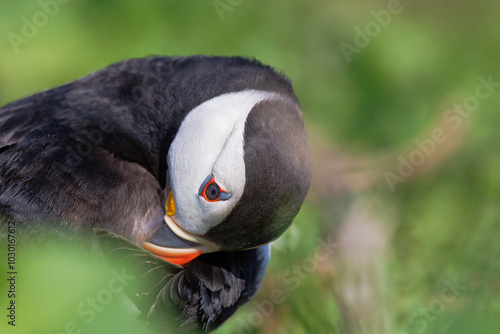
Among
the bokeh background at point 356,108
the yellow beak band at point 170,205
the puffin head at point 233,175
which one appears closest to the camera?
the puffin head at point 233,175

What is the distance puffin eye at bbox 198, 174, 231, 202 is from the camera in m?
2.77

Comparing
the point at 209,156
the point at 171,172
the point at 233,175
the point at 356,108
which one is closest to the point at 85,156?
the point at 171,172

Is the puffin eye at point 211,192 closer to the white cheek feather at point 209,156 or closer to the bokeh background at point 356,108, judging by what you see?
the white cheek feather at point 209,156

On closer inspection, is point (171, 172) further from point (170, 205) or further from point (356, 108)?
point (356, 108)

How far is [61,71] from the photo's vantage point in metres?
5.69

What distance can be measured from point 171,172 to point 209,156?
301mm

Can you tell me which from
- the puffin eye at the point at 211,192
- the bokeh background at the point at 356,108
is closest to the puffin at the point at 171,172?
the puffin eye at the point at 211,192

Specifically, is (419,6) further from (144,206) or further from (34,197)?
(34,197)

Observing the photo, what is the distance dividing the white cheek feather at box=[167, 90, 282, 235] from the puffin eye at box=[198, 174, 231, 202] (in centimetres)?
2

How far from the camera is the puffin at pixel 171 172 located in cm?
278

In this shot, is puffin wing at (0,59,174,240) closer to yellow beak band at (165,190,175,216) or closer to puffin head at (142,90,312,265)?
yellow beak band at (165,190,175,216)

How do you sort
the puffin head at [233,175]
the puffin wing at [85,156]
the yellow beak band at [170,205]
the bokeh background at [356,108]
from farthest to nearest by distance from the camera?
1. the bokeh background at [356,108]
2. the yellow beak band at [170,205]
3. the puffin wing at [85,156]
4. the puffin head at [233,175]

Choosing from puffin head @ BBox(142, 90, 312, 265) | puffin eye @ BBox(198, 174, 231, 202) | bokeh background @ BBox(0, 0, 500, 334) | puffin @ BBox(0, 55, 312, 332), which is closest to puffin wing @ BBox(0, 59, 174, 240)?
puffin @ BBox(0, 55, 312, 332)

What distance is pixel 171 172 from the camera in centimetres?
311
